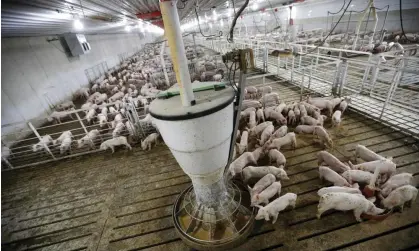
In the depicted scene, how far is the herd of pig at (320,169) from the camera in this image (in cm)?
274

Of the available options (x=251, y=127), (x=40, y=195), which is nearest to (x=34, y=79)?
(x=40, y=195)

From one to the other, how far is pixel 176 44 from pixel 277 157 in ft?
9.77

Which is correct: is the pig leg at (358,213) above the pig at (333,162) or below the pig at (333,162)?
below

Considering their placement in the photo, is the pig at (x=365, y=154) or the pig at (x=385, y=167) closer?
the pig at (x=385, y=167)

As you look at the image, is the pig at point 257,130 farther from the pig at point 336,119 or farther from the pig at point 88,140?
the pig at point 88,140

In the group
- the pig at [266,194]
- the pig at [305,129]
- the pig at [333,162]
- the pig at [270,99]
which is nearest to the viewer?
the pig at [266,194]

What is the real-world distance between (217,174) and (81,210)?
2.93 m

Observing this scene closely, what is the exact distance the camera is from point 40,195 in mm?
4375

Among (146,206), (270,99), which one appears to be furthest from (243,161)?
(270,99)

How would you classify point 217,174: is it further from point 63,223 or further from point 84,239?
point 63,223

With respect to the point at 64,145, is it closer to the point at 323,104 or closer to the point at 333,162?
the point at 333,162

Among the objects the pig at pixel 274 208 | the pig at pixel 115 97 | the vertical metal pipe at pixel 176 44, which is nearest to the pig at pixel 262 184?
the pig at pixel 274 208

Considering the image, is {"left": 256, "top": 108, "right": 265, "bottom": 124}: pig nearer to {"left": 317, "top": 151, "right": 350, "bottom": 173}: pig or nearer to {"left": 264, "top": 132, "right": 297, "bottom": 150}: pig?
{"left": 264, "top": 132, "right": 297, "bottom": 150}: pig

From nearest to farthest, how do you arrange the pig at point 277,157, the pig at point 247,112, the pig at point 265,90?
1. the pig at point 277,157
2. the pig at point 247,112
3. the pig at point 265,90
